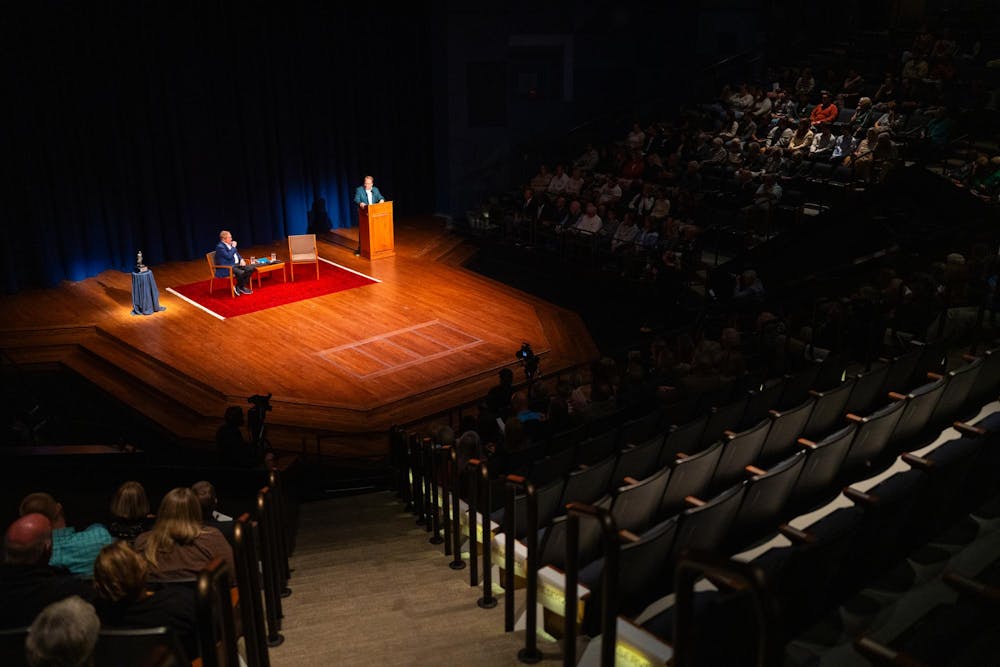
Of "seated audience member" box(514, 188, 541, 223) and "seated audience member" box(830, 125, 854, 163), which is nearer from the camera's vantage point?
"seated audience member" box(830, 125, 854, 163)

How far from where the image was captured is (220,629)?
296 centimetres

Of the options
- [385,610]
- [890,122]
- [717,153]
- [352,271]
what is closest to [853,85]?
[890,122]

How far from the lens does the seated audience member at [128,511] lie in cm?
417

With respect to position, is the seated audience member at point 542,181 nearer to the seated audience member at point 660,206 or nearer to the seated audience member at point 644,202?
the seated audience member at point 644,202

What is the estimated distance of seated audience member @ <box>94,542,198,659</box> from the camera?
310cm

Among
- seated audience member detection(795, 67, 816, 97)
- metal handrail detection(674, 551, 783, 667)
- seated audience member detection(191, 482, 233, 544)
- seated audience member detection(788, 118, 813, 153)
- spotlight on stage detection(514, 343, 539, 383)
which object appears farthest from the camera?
seated audience member detection(795, 67, 816, 97)

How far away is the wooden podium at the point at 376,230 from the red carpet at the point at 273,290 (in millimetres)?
625

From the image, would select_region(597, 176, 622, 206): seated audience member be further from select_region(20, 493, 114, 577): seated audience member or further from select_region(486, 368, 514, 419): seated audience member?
select_region(20, 493, 114, 577): seated audience member

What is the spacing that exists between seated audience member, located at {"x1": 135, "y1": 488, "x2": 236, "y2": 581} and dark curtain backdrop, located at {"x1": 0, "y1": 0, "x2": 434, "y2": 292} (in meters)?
9.38

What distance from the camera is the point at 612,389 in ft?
22.4

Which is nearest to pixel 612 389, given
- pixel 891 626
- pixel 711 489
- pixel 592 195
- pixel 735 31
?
pixel 711 489

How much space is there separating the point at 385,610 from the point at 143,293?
26.3 feet

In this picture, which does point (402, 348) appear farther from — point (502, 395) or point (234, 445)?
point (234, 445)

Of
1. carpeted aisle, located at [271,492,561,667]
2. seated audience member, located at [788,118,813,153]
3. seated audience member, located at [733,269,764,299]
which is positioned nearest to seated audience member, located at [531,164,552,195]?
seated audience member, located at [788,118,813,153]
